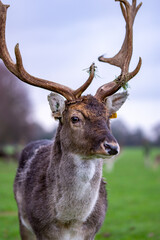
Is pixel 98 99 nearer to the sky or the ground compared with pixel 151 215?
nearer to the sky

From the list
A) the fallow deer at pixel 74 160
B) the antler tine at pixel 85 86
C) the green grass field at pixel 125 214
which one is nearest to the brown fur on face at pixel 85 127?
the fallow deer at pixel 74 160

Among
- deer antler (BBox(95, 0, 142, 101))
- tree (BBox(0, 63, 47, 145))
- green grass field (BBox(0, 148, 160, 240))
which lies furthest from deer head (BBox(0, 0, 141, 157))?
tree (BBox(0, 63, 47, 145))

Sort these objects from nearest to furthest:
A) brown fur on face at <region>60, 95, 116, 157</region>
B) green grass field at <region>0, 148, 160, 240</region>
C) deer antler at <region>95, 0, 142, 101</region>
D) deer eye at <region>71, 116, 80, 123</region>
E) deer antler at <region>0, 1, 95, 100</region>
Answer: brown fur on face at <region>60, 95, 116, 157</region>, deer eye at <region>71, 116, 80, 123</region>, deer antler at <region>0, 1, 95, 100</region>, deer antler at <region>95, 0, 142, 101</region>, green grass field at <region>0, 148, 160, 240</region>

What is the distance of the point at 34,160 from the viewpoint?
6.48 m

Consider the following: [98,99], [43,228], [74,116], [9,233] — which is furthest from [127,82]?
[9,233]

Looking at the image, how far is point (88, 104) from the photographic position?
17.1 feet

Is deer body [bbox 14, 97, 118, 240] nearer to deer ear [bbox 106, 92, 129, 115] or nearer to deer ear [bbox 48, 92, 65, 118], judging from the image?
deer ear [bbox 48, 92, 65, 118]

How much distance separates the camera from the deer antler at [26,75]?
18.0 ft

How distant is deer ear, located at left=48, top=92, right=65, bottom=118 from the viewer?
208 inches

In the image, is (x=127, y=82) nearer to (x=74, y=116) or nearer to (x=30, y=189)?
(x=74, y=116)

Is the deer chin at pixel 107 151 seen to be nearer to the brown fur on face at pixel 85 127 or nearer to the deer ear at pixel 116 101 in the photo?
the brown fur on face at pixel 85 127

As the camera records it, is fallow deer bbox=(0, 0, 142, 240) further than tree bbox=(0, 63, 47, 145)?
No

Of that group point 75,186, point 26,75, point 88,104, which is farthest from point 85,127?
point 26,75

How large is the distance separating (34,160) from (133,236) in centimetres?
457
